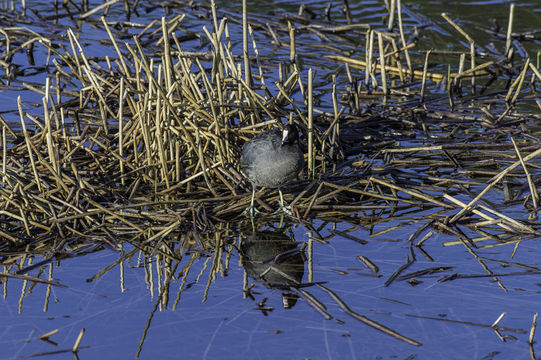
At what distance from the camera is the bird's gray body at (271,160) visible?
18.3 feet

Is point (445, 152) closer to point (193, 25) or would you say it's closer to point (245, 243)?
point (245, 243)

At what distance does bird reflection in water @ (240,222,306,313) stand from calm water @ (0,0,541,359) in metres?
0.02

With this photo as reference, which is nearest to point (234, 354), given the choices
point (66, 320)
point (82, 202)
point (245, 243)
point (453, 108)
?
point (66, 320)

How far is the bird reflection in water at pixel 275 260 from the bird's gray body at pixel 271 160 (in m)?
0.40

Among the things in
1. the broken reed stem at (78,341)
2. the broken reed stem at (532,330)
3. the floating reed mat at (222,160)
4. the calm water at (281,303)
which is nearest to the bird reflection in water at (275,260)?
the calm water at (281,303)

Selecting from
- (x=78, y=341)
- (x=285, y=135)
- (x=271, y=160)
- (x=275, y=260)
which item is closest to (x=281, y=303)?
(x=275, y=260)

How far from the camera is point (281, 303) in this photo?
14.8ft

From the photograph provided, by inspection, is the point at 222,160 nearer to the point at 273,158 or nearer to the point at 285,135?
the point at 273,158

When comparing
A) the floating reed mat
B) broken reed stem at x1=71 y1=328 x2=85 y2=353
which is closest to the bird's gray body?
the floating reed mat

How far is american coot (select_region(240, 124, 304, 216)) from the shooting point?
5.55 metres

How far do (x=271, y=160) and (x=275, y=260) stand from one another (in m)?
0.89

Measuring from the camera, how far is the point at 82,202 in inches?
223

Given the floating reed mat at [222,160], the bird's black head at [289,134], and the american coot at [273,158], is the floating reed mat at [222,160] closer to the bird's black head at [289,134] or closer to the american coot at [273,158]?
the american coot at [273,158]

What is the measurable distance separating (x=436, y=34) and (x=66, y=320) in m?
8.11
